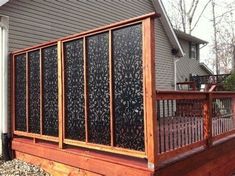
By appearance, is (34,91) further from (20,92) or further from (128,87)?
(128,87)

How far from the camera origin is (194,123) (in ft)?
17.8

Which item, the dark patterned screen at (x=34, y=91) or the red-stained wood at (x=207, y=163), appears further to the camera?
the dark patterned screen at (x=34, y=91)

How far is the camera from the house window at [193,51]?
72.7 feet

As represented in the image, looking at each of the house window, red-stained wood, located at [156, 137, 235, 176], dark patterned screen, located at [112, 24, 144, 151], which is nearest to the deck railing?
red-stained wood, located at [156, 137, 235, 176]

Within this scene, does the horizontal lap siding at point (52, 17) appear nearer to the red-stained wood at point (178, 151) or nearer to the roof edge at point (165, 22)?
the roof edge at point (165, 22)

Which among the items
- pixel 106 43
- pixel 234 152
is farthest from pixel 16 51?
pixel 234 152

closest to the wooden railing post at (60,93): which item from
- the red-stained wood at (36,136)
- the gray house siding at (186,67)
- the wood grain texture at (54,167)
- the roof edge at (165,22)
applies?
the red-stained wood at (36,136)

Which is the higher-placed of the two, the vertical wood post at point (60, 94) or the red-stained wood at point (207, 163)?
the vertical wood post at point (60, 94)

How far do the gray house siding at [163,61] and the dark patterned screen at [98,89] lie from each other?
25.1 ft

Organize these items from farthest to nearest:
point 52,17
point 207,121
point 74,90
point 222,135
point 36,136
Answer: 1. point 52,17
2. point 222,135
3. point 36,136
4. point 207,121
5. point 74,90

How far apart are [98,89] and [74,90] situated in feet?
2.04

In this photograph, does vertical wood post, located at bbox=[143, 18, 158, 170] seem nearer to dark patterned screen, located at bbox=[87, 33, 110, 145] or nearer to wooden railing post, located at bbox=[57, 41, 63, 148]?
dark patterned screen, located at bbox=[87, 33, 110, 145]

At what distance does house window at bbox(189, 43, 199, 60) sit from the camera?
22.2 m

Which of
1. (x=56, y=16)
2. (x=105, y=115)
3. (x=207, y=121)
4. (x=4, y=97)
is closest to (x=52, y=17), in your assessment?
(x=56, y=16)
